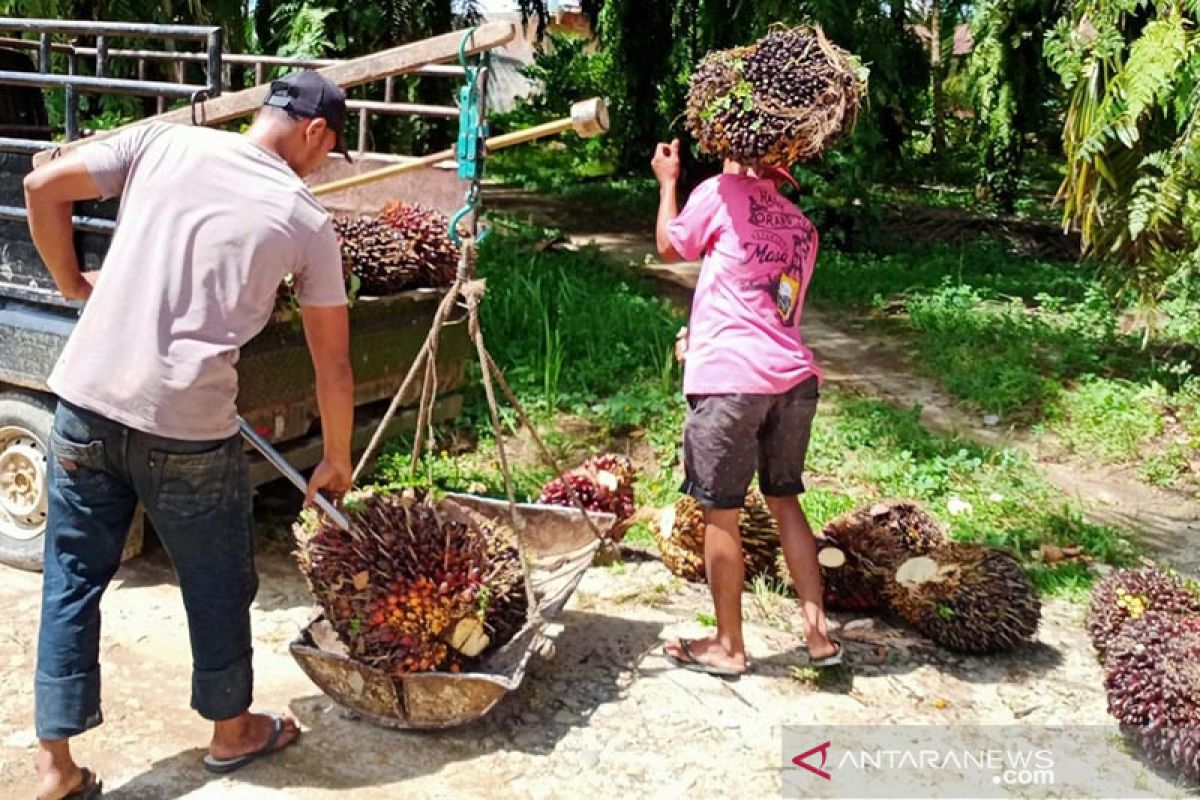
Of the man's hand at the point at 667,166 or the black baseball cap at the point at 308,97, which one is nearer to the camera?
the black baseball cap at the point at 308,97

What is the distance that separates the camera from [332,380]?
298 centimetres

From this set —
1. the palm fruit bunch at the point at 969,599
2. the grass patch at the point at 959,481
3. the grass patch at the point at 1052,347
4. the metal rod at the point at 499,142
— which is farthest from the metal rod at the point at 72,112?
the grass patch at the point at 1052,347

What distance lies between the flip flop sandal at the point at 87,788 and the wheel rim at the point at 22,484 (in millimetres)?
1564

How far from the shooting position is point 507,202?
13.9 meters

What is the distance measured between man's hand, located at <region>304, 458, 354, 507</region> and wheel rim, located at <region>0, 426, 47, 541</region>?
1694 millimetres

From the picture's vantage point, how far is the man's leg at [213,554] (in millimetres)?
2922

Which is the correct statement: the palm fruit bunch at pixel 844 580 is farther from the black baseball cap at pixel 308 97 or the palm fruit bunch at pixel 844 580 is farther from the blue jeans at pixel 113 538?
the black baseball cap at pixel 308 97

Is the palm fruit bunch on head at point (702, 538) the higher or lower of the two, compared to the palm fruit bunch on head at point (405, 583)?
lower

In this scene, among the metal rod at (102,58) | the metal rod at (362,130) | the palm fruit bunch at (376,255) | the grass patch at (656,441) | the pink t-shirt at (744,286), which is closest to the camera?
the pink t-shirt at (744,286)

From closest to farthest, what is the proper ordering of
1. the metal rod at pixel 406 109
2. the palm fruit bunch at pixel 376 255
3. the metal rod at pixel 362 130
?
the palm fruit bunch at pixel 376 255 < the metal rod at pixel 406 109 < the metal rod at pixel 362 130

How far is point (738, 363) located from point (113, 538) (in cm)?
183

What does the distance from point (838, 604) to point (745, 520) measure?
1.52 ft

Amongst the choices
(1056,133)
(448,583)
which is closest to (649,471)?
(448,583)

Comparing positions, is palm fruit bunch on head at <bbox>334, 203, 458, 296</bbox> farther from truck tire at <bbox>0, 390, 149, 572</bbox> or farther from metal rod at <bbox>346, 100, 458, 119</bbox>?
truck tire at <bbox>0, 390, 149, 572</bbox>
